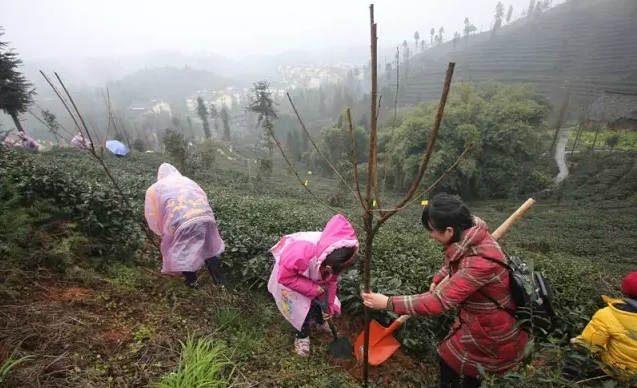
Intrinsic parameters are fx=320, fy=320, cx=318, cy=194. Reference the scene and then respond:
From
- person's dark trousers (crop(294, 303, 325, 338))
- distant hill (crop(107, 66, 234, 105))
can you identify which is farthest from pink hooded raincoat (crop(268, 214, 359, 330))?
distant hill (crop(107, 66, 234, 105))

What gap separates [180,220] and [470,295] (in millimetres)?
2759

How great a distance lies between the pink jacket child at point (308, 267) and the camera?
263 centimetres

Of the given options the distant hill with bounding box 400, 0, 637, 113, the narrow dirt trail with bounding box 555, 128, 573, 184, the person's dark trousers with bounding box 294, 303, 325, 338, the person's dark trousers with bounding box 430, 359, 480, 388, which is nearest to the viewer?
the person's dark trousers with bounding box 430, 359, 480, 388

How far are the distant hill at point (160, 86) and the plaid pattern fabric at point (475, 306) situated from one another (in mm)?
170339

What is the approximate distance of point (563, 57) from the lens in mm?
62938

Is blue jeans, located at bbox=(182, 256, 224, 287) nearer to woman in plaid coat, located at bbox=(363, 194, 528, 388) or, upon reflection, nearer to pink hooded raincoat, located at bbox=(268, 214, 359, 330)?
pink hooded raincoat, located at bbox=(268, 214, 359, 330)

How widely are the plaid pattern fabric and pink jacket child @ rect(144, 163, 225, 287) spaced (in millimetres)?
2275

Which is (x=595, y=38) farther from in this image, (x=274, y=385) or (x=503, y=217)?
(x=274, y=385)

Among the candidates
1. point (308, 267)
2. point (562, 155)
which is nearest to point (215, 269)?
point (308, 267)

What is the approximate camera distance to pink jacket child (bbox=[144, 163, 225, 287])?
11.0 feet

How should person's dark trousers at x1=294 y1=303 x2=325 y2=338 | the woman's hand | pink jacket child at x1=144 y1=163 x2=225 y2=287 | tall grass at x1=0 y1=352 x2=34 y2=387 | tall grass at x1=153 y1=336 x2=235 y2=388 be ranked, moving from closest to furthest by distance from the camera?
1. tall grass at x1=0 y1=352 x2=34 y2=387
2. tall grass at x1=153 y1=336 x2=235 y2=388
3. the woman's hand
4. person's dark trousers at x1=294 y1=303 x2=325 y2=338
5. pink jacket child at x1=144 y1=163 x2=225 y2=287

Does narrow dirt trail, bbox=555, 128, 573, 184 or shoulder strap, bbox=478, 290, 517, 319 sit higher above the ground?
shoulder strap, bbox=478, 290, 517, 319

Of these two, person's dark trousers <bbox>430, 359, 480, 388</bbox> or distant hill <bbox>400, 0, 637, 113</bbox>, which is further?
distant hill <bbox>400, 0, 637, 113</bbox>

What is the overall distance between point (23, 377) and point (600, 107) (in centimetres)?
4846
